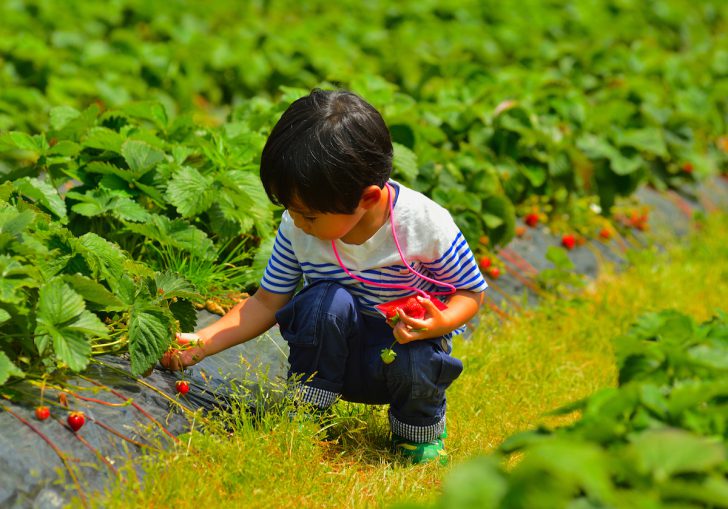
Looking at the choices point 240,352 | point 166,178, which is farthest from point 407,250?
point 166,178

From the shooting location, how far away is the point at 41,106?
467 cm

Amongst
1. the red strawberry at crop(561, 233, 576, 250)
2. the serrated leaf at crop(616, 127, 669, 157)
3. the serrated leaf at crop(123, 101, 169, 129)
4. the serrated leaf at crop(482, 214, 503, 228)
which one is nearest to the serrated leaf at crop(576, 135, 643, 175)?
the serrated leaf at crop(616, 127, 669, 157)

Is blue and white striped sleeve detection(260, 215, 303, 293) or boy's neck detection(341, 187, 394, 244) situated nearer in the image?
boy's neck detection(341, 187, 394, 244)

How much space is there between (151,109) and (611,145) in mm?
2304

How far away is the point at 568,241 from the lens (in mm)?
4488

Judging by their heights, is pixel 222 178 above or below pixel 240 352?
above

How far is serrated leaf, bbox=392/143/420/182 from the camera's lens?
3.60 meters

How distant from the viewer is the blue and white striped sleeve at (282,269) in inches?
105

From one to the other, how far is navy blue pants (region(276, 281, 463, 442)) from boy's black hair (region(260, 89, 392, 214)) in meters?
0.30

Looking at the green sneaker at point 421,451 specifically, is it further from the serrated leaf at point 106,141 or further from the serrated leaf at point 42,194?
the serrated leaf at point 106,141

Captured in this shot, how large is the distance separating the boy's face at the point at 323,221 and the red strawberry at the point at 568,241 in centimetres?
218

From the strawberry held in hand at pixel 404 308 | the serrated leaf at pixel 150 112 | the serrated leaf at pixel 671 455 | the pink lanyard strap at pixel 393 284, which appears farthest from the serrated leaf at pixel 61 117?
the serrated leaf at pixel 671 455

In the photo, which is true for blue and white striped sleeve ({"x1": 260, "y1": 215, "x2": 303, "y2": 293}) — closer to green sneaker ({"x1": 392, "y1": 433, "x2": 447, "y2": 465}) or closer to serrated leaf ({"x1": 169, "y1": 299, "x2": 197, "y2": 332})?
serrated leaf ({"x1": 169, "y1": 299, "x2": 197, "y2": 332})

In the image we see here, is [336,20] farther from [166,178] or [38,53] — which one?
[166,178]
